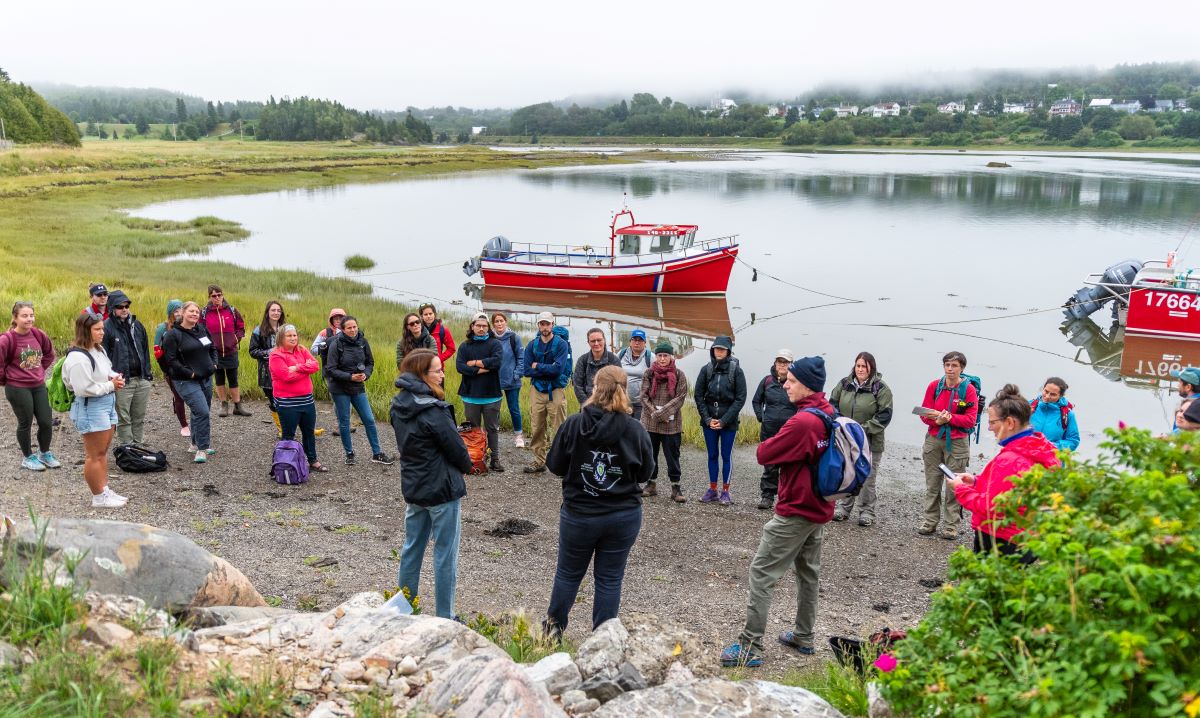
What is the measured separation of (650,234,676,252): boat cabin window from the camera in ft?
95.9

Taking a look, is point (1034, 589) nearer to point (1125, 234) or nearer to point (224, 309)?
point (224, 309)

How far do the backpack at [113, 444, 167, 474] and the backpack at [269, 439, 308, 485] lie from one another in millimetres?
1205

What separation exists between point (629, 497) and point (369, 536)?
326 cm

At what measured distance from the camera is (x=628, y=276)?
3030 cm

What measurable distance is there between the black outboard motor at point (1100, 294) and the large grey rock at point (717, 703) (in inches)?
1045

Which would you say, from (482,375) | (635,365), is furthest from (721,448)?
(482,375)

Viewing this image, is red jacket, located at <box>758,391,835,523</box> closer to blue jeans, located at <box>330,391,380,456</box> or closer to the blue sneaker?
the blue sneaker

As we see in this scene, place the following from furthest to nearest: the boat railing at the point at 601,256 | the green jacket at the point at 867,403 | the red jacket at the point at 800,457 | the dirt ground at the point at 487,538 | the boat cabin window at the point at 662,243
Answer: the boat railing at the point at 601,256
the boat cabin window at the point at 662,243
the green jacket at the point at 867,403
the dirt ground at the point at 487,538
the red jacket at the point at 800,457

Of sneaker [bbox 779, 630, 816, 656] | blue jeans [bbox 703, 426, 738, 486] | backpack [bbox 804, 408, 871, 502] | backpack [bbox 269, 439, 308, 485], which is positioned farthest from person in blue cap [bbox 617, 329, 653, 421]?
backpack [bbox 804, 408, 871, 502]

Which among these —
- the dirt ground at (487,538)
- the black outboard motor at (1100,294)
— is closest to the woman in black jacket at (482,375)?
the dirt ground at (487,538)

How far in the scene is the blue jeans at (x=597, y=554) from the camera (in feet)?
17.3

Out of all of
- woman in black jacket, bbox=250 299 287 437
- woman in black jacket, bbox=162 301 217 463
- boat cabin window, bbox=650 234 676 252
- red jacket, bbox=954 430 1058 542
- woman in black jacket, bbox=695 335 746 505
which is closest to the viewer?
red jacket, bbox=954 430 1058 542

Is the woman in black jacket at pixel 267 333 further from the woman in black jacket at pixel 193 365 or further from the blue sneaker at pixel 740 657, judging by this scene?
the blue sneaker at pixel 740 657

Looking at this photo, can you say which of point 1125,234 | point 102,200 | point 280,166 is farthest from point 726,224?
point 280,166
